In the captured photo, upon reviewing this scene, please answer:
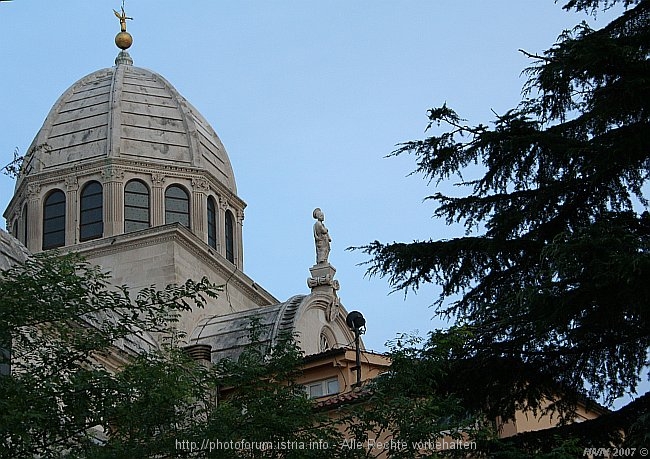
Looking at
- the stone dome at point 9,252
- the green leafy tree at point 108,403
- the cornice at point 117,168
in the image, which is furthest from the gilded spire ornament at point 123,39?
the green leafy tree at point 108,403

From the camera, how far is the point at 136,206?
38562 millimetres

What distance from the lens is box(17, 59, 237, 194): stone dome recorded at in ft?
129

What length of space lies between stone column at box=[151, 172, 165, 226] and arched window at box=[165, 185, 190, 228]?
257mm

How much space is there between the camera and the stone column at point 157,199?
1502 inches

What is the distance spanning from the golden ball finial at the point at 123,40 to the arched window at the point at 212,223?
826 centimetres

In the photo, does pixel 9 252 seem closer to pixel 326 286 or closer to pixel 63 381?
pixel 63 381

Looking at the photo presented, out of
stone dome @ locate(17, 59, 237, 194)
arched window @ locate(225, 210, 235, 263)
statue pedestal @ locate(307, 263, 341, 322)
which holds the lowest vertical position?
statue pedestal @ locate(307, 263, 341, 322)

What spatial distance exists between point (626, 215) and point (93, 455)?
19.8ft

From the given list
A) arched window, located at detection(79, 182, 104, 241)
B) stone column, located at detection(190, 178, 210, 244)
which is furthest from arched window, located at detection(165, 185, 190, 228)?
arched window, located at detection(79, 182, 104, 241)

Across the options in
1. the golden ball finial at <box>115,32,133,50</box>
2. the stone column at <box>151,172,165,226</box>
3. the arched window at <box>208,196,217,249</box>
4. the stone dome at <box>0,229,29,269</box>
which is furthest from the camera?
the golden ball finial at <box>115,32,133,50</box>

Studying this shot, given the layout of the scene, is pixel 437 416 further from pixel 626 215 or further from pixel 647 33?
pixel 647 33

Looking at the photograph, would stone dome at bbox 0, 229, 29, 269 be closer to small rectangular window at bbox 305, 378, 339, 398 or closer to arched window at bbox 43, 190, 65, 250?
small rectangular window at bbox 305, 378, 339, 398

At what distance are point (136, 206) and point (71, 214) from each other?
1749 mm

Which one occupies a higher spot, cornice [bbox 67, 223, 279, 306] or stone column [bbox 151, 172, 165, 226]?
stone column [bbox 151, 172, 165, 226]
